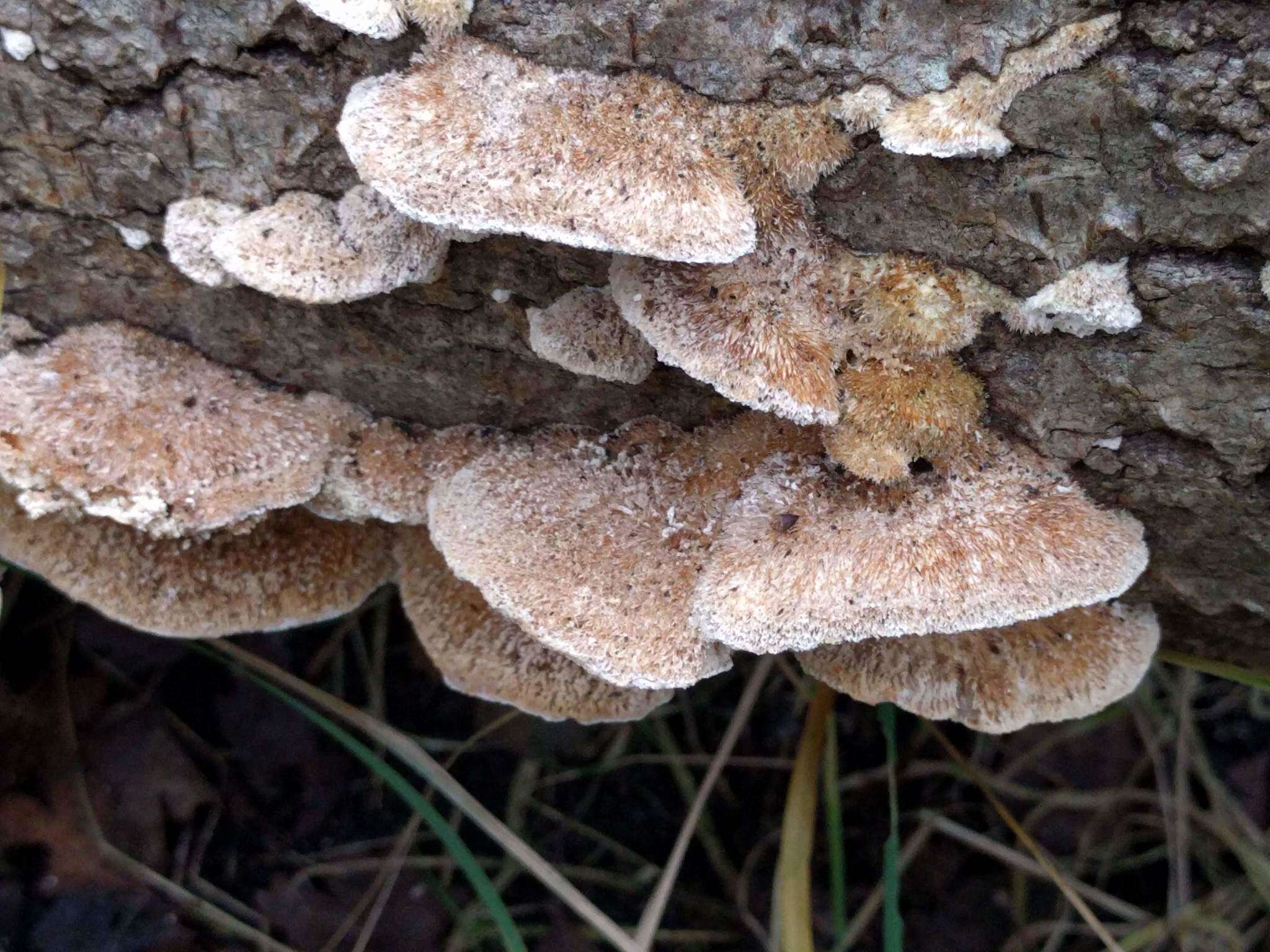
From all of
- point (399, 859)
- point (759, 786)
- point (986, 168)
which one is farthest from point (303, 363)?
point (759, 786)

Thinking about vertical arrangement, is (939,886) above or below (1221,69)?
below

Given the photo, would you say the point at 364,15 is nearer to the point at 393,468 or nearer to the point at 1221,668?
the point at 393,468

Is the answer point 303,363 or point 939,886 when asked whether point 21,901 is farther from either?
point 939,886

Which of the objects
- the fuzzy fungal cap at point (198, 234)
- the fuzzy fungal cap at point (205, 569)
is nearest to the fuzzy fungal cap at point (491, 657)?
the fuzzy fungal cap at point (205, 569)

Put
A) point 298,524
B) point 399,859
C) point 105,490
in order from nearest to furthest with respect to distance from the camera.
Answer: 1. point 105,490
2. point 298,524
3. point 399,859

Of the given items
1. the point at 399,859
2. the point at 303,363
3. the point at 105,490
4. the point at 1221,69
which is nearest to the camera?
the point at 1221,69

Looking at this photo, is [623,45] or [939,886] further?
[939,886]

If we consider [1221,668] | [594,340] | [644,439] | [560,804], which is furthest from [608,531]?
[560,804]
